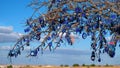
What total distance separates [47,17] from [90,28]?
4.41 feet

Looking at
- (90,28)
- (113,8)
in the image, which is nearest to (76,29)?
(90,28)

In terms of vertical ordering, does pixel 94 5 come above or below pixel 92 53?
above

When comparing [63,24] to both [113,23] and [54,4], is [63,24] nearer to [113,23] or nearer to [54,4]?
[54,4]

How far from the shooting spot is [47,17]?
1250cm

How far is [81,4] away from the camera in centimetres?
1245

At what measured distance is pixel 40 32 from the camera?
41.0ft

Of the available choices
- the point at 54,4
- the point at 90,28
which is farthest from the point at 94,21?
the point at 54,4

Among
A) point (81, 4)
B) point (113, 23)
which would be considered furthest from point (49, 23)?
point (113, 23)

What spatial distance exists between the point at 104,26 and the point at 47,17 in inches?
68.6

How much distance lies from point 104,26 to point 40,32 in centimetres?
194

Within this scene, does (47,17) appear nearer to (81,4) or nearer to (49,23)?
(49,23)

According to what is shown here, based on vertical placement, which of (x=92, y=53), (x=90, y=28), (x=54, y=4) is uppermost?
(x=54, y=4)

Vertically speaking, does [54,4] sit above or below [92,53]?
above

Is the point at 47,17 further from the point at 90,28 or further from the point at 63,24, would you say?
the point at 90,28
